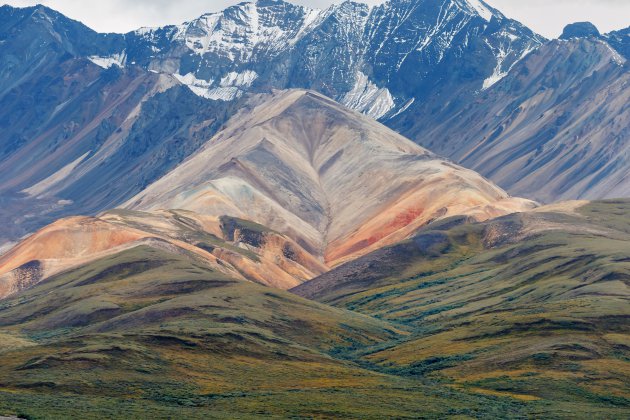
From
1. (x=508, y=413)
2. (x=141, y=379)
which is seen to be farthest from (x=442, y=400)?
(x=141, y=379)

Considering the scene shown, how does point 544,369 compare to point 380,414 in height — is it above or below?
above

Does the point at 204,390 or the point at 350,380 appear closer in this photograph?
the point at 204,390

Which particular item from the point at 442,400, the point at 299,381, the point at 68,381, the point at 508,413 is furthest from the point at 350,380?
the point at 68,381

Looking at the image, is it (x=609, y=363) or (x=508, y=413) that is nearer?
(x=508, y=413)

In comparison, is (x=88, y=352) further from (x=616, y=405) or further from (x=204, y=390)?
(x=616, y=405)

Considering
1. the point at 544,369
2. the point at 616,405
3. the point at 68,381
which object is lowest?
the point at 68,381

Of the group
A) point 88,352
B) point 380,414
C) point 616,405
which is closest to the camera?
point 380,414

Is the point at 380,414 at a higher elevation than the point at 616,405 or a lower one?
lower

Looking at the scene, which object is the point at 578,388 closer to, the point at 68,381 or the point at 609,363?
the point at 609,363

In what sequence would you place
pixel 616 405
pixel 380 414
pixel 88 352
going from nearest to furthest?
pixel 380 414 < pixel 616 405 < pixel 88 352
